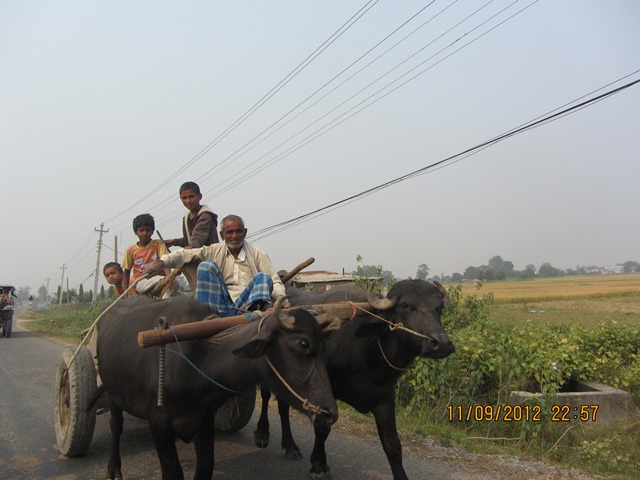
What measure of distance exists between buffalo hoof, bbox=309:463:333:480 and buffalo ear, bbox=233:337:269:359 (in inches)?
77.5

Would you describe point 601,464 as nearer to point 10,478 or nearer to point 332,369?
point 332,369

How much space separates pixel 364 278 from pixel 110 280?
453 cm

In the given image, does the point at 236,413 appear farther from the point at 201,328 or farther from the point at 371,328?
the point at 201,328

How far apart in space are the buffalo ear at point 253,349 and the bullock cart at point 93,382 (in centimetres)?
Result: 38

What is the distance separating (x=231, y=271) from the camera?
5098 mm

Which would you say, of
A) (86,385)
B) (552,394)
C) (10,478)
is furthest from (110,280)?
(552,394)

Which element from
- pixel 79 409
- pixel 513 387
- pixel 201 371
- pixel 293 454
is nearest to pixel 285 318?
pixel 201 371

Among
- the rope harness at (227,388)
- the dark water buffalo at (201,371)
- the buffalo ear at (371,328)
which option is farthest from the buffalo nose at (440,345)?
the rope harness at (227,388)

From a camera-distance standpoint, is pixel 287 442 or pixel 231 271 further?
pixel 287 442

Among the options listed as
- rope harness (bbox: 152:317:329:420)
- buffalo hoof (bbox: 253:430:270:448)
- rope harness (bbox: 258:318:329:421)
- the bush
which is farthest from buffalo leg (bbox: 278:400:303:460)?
rope harness (bbox: 258:318:329:421)

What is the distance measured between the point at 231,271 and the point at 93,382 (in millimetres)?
1752

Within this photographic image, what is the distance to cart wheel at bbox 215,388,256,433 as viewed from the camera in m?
5.60

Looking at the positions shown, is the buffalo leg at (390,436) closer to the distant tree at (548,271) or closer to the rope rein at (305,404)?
the rope rein at (305,404)

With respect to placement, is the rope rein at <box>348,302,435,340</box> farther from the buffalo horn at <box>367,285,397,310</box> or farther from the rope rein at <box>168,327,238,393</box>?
the rope rein at <box>168,327,238,393</box>
